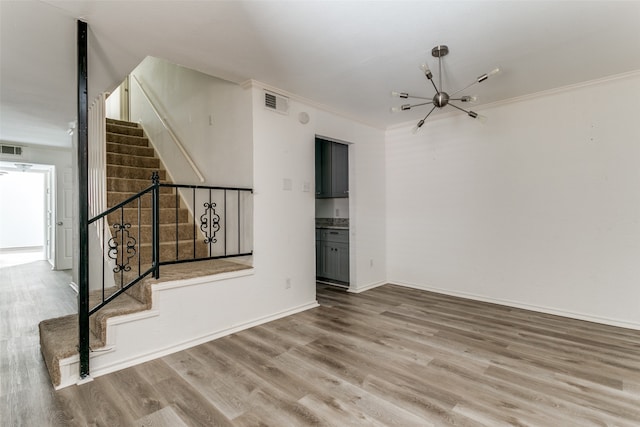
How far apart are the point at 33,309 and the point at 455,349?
16.0ft

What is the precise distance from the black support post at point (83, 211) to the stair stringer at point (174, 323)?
0.36ft

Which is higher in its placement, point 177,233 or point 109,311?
point 177,233

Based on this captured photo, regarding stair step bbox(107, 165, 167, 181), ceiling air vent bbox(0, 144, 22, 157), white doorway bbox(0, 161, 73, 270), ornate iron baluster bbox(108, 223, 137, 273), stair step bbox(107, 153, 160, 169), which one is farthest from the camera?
white doorway bbox(0, 161, 73, 270)

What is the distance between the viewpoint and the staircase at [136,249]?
2.35m

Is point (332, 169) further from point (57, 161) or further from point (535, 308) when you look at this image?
point (57, 161)

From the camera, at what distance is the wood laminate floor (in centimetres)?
186

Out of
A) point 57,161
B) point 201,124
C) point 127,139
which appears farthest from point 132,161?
point 57,161

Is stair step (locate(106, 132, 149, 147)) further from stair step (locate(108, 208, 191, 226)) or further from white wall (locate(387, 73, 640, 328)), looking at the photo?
white wall (locate(387, 73, 640, 328))

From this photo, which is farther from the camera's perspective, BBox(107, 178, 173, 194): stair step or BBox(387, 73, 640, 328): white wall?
BBox(107, 178, 173, 194): stair step

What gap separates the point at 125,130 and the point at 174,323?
4.23 metres

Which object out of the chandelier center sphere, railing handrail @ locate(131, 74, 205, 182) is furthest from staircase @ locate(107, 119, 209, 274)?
the chandelier center sphere

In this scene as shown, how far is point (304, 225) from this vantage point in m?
3.92

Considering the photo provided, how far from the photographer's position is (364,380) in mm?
2246

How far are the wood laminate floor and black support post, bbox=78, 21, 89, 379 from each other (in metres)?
0.28
